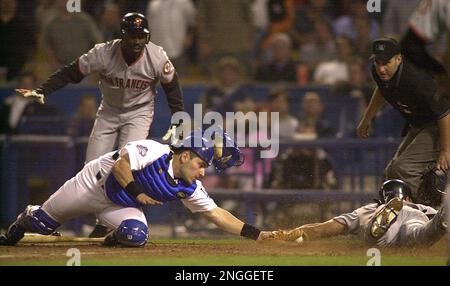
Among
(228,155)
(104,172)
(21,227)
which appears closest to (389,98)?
(228,155)

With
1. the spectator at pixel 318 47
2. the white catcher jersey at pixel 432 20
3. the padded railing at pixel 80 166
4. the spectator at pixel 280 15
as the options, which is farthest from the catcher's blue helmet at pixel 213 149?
the spectator at pixel 280 15

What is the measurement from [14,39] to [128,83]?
Result: 3.03 metres

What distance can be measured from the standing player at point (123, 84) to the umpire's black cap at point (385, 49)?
5.34 ft

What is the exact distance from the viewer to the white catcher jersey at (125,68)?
948 centimetres

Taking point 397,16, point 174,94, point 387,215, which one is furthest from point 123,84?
point 397,16

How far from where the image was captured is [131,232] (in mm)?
8547

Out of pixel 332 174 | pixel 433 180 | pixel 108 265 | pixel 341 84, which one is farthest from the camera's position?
pixel 341 84

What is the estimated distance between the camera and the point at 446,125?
9.30 meters

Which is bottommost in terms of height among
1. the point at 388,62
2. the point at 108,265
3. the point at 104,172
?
the point at 108,265

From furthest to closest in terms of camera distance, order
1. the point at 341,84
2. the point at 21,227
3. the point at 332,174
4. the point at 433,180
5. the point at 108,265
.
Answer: the point at 341,84 → the point at 332,174 → the point at 433,180 → the point at 21,227 → the point at 108,265

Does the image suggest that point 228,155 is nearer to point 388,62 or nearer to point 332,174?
point 388,62

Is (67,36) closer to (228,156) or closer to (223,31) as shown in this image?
(223,31)

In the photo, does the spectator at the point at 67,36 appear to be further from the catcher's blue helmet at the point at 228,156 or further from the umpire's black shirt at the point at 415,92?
the umpire's black shirt at the point at 415,92

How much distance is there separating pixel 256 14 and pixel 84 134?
246cm
